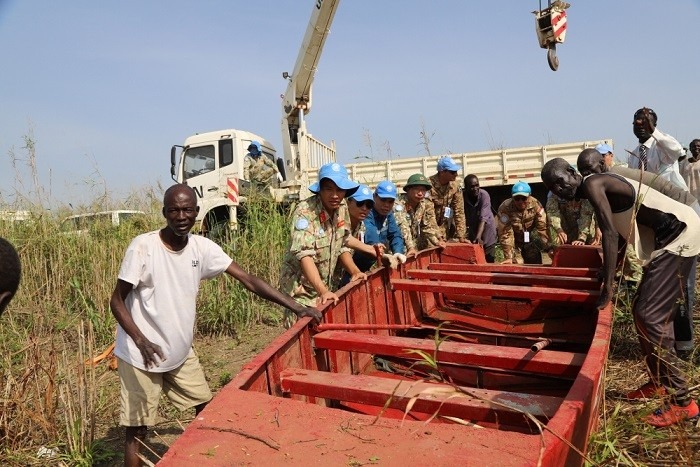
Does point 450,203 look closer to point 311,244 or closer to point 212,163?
point 311,244

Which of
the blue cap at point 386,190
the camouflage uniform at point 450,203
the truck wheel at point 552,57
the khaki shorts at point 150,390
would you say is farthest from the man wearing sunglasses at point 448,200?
the khaki shorts at point 150,390

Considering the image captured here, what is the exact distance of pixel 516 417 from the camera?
2.03 meters

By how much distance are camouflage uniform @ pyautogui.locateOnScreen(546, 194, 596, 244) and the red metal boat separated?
3.81 feet

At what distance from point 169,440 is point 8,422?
931mm

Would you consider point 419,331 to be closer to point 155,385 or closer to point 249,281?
point 249,281

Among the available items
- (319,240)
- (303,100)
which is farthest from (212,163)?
(319,240)

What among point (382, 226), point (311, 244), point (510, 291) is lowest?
point (510, 291)

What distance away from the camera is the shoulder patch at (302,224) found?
3189 millimetres

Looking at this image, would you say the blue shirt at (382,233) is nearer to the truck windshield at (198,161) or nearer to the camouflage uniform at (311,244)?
the camouflage uniform at (311,244)

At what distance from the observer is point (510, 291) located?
375cm

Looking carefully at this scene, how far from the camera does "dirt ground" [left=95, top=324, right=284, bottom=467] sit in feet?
10.7

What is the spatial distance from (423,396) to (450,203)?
4.33m

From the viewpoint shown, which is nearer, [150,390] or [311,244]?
[150,390]

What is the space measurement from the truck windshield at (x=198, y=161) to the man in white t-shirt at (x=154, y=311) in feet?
23.4
